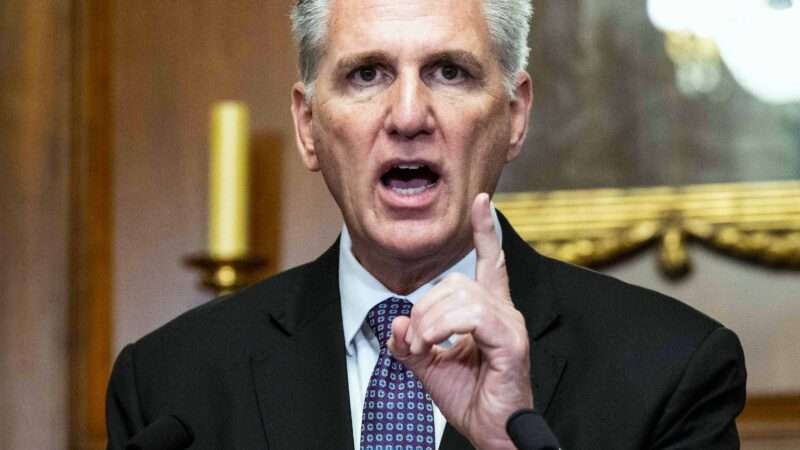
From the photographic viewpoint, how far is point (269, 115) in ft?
16.2

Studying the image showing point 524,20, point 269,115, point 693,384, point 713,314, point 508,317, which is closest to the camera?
point 508,317

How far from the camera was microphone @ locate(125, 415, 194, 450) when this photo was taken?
2.40 metres

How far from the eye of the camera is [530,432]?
2.13 meters

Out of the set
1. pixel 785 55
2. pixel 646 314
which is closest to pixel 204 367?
pixel 646 314

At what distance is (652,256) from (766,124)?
1.41 feet

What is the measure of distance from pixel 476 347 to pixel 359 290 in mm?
589

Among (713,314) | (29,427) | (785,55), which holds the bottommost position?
(29,427)

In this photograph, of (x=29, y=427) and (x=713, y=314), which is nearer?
(x=713, y=314)

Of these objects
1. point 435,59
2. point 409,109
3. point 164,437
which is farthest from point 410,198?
point 164,437

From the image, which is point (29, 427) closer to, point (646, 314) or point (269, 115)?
point (269, 115)

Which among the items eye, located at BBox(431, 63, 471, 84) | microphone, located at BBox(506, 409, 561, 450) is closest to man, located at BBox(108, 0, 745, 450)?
eye, located at BBox(431, 63, 471, 84)

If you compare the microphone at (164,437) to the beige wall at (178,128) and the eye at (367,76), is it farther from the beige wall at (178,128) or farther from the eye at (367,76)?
the beige wall at (178,128)

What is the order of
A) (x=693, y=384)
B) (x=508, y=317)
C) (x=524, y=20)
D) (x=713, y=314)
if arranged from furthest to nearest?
(x=713, y=314), (x=524, y=20), (x=693, y=384), (x=508, y=317)

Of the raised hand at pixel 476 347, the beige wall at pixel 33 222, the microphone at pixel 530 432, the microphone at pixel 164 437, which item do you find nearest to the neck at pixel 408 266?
the raised hand at pixel 476 347
